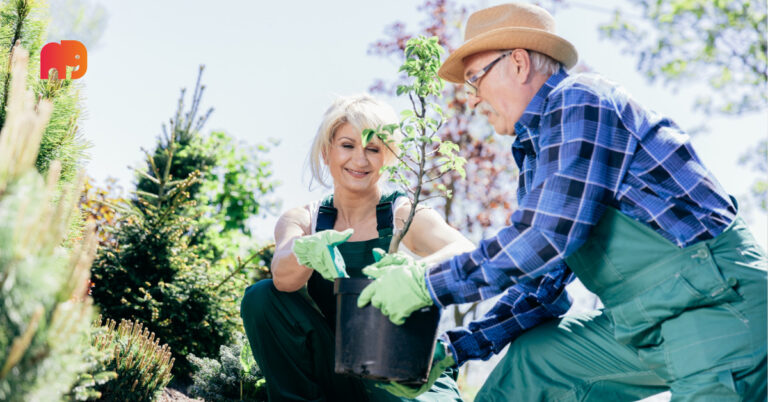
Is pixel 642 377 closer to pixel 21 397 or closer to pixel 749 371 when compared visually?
pixel 749 371

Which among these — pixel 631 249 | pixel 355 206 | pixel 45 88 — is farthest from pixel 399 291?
pixel 45 88

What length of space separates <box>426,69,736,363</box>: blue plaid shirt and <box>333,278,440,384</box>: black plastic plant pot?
152mm

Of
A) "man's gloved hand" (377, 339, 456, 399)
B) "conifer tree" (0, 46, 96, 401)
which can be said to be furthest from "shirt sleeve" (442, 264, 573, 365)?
"conifer tree" (0, 46, 96, 401)

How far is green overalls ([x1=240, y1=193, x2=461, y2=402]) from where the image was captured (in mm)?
2545

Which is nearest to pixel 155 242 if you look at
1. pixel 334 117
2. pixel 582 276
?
pixel 334 117

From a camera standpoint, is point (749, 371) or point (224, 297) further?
point (224, 297)

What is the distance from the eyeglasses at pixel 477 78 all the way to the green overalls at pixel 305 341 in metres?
0.71

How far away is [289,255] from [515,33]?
1100mm

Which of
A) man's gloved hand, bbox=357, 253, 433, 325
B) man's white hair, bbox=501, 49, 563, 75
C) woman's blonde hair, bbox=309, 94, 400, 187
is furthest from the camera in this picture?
woman's blonde hair, bbox=309, 94, 400, 187

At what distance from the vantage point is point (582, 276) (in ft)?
6.48

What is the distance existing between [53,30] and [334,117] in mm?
1262

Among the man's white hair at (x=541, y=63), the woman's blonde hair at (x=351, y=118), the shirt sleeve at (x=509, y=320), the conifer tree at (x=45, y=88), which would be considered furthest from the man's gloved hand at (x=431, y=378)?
the conifer tree at (x=45, y=88)

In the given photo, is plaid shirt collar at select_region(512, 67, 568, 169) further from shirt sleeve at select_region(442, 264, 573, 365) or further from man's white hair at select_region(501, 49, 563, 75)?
shirt sleeve at select_region(442, 264, 573, 365)

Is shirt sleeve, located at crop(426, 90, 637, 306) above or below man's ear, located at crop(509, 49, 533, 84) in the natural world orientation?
below
